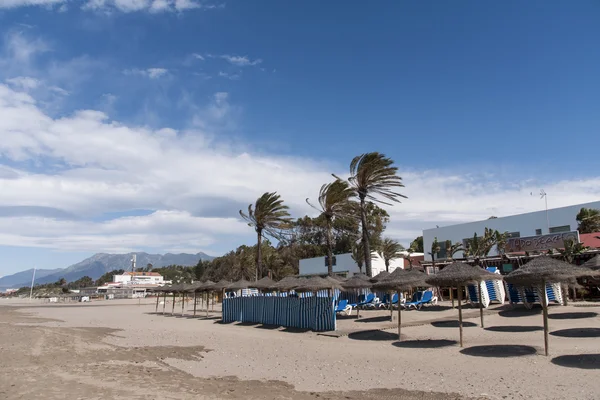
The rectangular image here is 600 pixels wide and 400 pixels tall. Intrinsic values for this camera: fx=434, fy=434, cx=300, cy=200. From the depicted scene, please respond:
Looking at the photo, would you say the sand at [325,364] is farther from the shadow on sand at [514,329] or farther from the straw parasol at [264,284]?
the straw parasol at [264,284]

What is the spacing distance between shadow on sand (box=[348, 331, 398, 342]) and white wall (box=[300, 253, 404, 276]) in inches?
1164

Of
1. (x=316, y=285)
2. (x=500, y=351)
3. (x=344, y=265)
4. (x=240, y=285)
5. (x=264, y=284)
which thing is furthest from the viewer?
(x=344, y=265)

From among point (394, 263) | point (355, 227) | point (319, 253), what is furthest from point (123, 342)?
point (319, 253)

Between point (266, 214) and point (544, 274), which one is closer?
point (544, 274)

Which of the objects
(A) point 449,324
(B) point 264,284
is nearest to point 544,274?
(A) point 449,324

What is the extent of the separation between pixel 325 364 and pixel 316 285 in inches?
330

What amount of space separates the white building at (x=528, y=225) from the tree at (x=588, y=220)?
1042 millimetres

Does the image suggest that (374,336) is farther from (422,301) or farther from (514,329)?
(422,301)

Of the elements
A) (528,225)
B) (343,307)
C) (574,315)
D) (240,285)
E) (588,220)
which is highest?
(528,225)

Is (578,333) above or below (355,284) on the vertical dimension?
below

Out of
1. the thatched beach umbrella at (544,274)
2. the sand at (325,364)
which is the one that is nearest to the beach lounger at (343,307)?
the sand at (325,364)

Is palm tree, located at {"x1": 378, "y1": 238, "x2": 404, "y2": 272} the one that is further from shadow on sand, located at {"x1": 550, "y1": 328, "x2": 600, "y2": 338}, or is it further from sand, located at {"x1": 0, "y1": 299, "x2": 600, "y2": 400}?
shadow on sand, located at {"x1": 550, "y1": 328, "x2": 600, "y2": 338}

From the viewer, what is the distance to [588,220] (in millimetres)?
36812

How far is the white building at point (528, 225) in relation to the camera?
40062 mm
